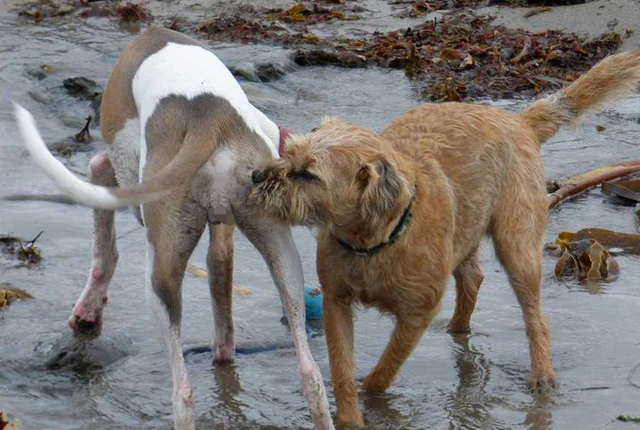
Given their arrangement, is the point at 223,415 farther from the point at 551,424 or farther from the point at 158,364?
the point at 551,424

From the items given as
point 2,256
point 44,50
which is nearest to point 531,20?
point 44,50

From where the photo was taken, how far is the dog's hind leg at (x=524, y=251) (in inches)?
223

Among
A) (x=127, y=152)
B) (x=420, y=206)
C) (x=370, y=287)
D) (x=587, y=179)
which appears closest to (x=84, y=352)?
(x=127, y=152)

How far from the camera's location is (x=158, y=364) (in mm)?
5711

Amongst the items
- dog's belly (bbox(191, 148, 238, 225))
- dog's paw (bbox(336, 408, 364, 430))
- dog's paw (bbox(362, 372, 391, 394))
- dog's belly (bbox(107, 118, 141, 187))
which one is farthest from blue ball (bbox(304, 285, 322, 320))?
dog's belly (bbox(191, 148, 238, 225))

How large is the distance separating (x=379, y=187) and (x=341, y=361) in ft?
2.87

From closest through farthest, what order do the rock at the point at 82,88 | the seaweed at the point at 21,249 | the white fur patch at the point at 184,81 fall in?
1. the white fur patch at the point at 184,81
2. the seaweed at the point at 21,249
3. the rock at the point at 82,88

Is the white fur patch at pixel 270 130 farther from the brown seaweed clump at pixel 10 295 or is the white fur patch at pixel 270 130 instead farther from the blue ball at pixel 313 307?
the brown seaweed clump at pixel 10 295

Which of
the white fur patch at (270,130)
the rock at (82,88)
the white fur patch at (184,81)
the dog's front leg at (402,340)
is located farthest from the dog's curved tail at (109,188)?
the rock at (82,88)

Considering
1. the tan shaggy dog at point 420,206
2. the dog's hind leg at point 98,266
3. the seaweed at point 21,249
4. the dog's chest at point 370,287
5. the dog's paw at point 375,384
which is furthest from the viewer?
the seaweed at point 21,249

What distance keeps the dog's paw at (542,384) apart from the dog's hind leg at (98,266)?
2.08m

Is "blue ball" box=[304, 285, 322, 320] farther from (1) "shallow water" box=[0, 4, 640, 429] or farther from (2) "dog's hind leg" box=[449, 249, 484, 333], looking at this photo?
(2) "dog's hind leg" box=[449, 249, 484, 333]

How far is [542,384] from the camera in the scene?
549 cm

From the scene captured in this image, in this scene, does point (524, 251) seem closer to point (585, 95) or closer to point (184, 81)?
point (585, 95)
